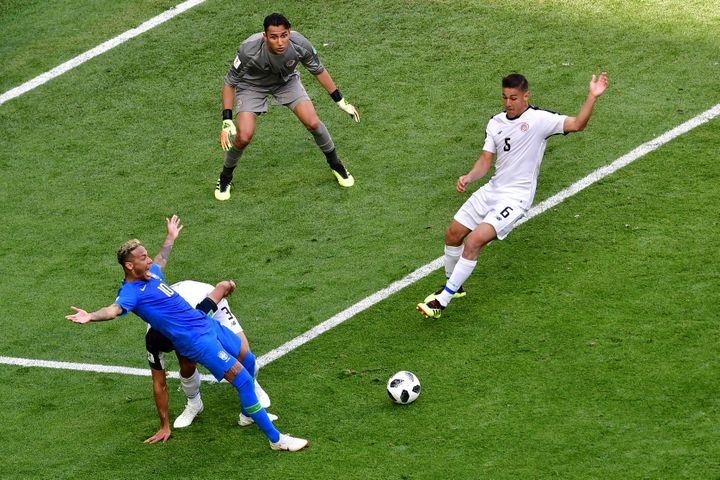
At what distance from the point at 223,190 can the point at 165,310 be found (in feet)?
15.0

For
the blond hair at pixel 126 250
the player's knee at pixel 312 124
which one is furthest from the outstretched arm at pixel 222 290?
the player's knee at pixel 312 124

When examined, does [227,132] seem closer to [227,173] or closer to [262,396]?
[227,173]

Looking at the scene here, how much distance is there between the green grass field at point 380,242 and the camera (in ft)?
33.2

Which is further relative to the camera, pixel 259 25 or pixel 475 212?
pixel 259 25

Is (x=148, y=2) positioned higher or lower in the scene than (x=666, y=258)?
higher

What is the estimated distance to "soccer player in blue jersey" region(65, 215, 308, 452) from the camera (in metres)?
9.77

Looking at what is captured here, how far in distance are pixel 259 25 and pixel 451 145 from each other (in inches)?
Result: 171

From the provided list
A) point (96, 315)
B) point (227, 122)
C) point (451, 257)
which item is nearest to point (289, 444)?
point (96, 315)

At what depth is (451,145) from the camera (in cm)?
1466

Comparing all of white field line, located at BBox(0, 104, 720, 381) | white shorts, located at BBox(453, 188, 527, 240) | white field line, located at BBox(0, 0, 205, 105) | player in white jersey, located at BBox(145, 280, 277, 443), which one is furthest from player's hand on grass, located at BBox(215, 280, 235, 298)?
white field line, located at BBox(0, 0, 205, 105)

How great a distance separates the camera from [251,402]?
9859 millimetres

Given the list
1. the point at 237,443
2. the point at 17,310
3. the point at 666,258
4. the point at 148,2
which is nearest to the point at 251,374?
the point at 237,443

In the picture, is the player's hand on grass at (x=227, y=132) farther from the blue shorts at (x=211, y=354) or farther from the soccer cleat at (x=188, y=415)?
the blue shorts at (x=211, y=354)

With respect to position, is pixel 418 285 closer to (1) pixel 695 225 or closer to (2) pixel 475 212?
(2) pixel 475 212
